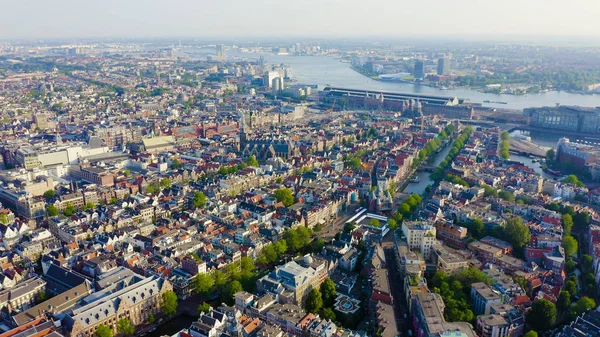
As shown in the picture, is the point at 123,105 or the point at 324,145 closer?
the point at 324,145

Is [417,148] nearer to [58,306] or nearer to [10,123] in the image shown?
[58,306]

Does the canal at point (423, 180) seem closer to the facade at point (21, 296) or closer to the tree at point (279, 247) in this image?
Answer: the tree at point (279, 247)

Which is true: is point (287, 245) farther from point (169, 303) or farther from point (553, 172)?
point (553, 172)

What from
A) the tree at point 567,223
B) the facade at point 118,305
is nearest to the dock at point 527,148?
the tree at point 567,223

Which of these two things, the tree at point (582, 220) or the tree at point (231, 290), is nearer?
the tree at point (231, 290)

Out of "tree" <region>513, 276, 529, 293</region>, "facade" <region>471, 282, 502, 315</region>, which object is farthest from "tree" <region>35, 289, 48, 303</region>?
"tree" <region>513, 276, 529, 293</region>

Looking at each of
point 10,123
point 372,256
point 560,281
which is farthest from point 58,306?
point 10,123

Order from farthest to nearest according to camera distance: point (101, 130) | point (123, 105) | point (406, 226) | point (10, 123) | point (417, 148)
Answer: point (123, 105) < point (10, 123) < point (101, 130) < point (417, 148) < point (406, 226)

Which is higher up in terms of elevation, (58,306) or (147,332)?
(58,306)
